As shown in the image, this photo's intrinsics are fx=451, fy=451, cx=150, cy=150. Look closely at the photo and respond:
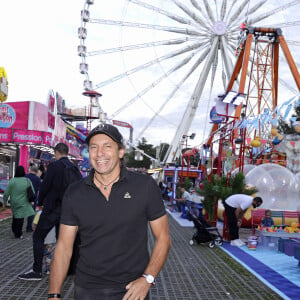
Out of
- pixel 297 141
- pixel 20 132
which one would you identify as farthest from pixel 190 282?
pixel 297 141

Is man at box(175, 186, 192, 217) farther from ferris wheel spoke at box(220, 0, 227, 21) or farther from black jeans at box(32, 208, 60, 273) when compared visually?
ferris wheel spoke at box(220, 0, 227, 21)

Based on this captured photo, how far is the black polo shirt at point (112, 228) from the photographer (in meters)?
2.27

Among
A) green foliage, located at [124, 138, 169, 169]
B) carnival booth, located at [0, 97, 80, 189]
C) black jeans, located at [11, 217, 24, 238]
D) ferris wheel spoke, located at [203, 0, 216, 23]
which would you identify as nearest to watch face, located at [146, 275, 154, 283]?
black jeans, located at [11, 217, 24, 238]

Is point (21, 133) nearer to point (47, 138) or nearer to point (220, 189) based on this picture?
point (47, 138)

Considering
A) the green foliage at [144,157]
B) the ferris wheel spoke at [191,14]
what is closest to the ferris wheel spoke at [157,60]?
the ferris wheel spoke at [191,14]

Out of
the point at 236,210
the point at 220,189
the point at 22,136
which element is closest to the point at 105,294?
the point at 236,210

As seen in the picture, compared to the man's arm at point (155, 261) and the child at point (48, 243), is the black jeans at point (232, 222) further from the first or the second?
the man's arm at point (155, 261)

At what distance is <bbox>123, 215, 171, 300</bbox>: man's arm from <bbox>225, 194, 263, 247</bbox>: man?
7.90 m

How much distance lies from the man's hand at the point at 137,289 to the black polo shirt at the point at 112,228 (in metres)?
0.05

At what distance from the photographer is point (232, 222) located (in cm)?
1030

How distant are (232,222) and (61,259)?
27.4ft

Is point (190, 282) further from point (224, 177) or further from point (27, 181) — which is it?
point (224, 177)

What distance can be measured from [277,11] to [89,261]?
2849 cm

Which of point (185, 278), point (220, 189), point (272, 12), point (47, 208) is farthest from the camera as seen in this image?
point (272, 12)
